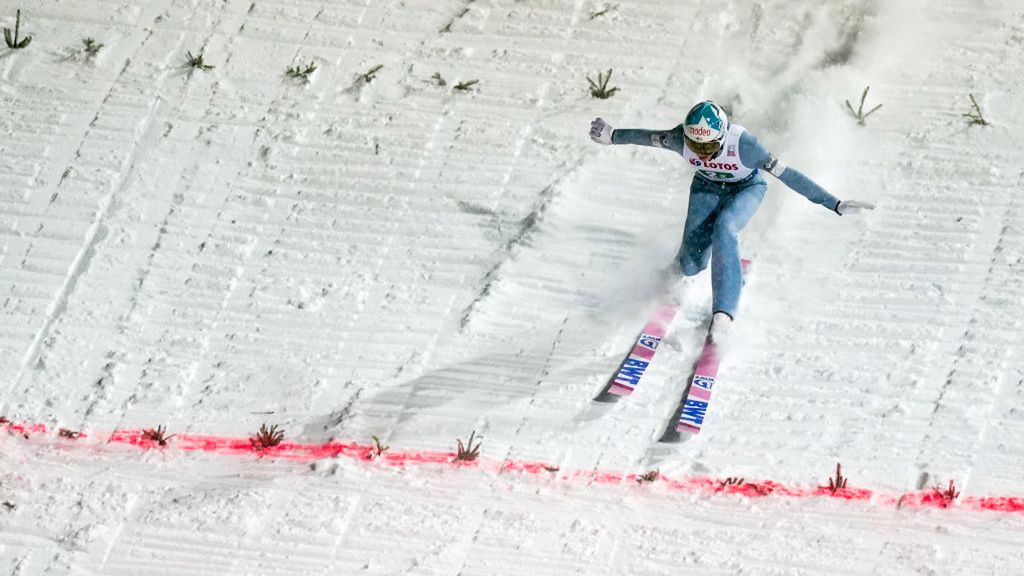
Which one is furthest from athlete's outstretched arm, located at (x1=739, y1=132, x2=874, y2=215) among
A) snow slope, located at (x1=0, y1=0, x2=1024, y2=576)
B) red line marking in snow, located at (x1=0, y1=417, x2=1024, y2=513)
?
red line marking in snow, located at (x1=0, y1=417, x2=1024, y2=513)

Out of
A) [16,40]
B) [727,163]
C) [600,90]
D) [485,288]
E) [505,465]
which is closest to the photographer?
[505,465]

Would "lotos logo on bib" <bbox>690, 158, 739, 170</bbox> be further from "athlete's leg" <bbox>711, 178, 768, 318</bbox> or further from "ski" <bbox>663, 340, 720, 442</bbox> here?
"ski" <bbox>663, 340, 720, 442</bbox>

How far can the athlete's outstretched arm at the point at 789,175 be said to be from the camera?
25.8 ft

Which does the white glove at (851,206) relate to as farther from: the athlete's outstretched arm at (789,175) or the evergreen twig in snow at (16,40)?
the evergreen twig in snow at (16,40)

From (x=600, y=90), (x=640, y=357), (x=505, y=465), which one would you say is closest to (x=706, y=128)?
(x=640, y=357)

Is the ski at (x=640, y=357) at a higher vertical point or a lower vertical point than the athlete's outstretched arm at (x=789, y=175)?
lower

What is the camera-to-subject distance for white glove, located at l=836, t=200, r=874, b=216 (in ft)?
25.7

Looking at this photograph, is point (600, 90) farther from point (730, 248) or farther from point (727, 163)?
point (730, 248)

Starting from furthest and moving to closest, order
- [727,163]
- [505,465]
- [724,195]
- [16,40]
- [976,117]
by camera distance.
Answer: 1. [16,40]
2. [976,117]
3. [724,195]
4. [727,163]
5. [505,465]

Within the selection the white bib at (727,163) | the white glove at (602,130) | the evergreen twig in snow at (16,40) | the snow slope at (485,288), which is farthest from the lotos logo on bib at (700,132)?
the evergreen twig in snow at (16,40)

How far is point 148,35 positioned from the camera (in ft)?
33.2

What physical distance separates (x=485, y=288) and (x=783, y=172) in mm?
1815

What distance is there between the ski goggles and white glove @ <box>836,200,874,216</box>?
723 mm

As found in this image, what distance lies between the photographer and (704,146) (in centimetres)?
784
